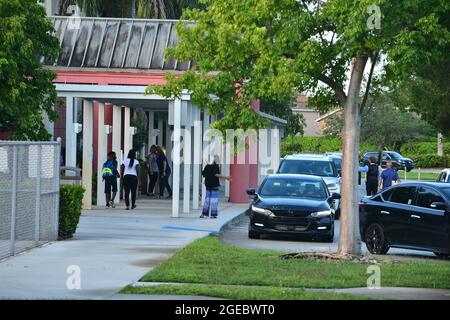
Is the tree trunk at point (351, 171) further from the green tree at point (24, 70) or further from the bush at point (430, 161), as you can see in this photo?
the bush at point (430, 161)

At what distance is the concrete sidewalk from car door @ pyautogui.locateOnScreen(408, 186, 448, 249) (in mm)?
4318

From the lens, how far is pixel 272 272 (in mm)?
16000

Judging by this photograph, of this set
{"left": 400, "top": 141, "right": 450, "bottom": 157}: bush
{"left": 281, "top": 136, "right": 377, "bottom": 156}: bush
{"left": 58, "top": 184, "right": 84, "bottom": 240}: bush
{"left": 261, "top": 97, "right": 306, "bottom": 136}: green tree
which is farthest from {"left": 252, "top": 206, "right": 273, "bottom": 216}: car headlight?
{"left": 400, "top": 141, "right": 450, "bottom": 157}: bush

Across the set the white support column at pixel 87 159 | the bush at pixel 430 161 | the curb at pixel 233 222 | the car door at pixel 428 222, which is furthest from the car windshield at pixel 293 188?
the bush at pixel 430 161

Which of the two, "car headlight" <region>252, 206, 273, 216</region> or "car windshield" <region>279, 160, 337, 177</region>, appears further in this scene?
"car windshield" <region>279, 160, 337, 177</region>

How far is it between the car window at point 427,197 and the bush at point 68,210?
657 cm

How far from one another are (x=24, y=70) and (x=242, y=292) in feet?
40.0

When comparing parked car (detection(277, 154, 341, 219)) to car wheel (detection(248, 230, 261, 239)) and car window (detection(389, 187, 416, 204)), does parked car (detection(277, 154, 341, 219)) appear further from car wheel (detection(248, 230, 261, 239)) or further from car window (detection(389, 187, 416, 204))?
car window (detection(389, 187, 416, 204))

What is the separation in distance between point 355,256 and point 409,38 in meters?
3.81

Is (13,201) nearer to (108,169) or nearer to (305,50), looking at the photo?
(305,50)

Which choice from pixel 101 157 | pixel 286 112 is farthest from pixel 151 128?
pixel 286 112

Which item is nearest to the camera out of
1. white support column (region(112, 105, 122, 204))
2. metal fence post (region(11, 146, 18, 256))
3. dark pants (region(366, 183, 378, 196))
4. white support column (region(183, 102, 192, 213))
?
metal fence post (region(11, 146, 18, 256))

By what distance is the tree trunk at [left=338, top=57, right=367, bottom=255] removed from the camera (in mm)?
18609

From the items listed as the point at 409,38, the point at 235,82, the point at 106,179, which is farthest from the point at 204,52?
the point at 106,179
